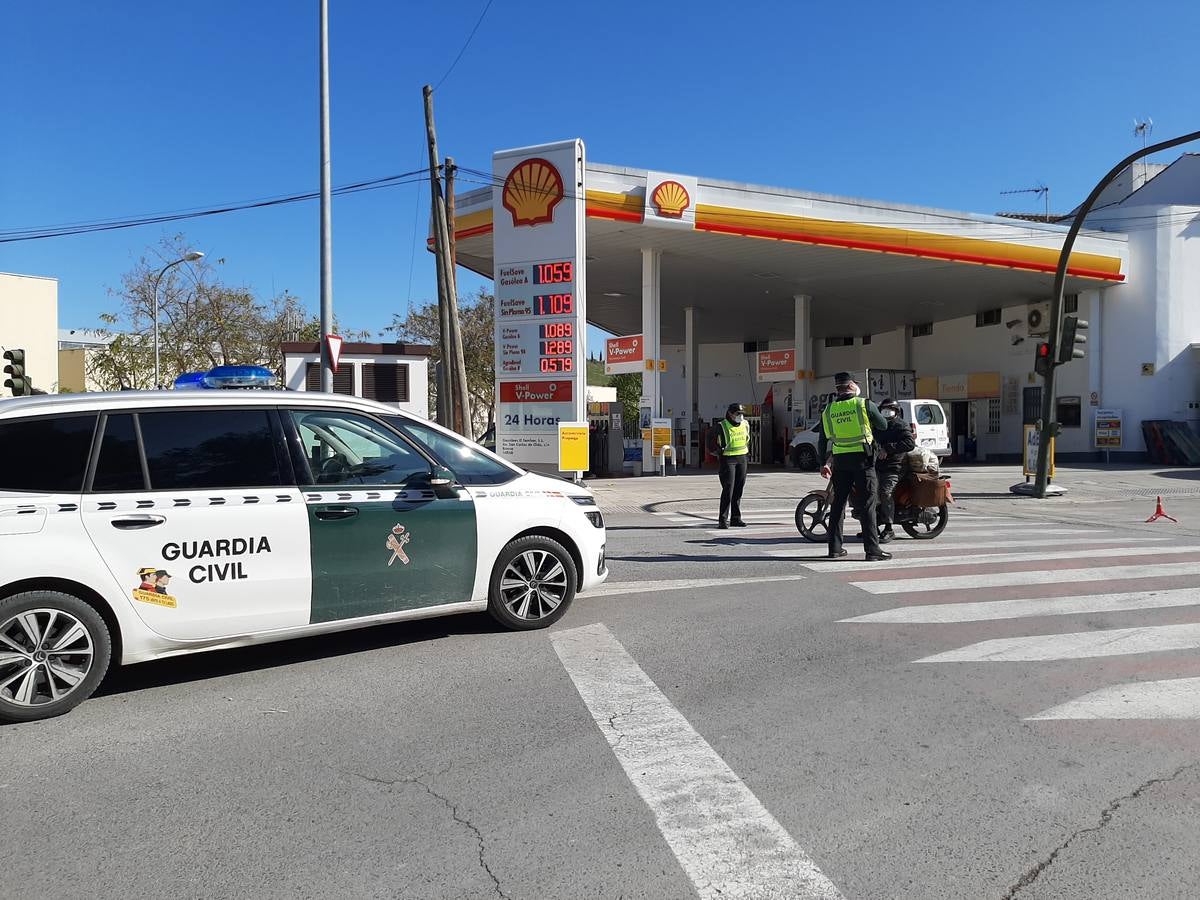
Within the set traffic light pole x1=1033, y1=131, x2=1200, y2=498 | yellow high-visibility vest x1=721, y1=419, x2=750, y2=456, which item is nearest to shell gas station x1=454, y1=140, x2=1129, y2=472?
traffic light pole x1=1033, y1=131, x2=1200, y2=498

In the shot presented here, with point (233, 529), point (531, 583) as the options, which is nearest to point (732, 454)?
point (531, 583)

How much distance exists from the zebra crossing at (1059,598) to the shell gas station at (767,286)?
1249 centimetres

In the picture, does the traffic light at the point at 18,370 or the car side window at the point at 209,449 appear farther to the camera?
the traffic light at the point at 18,370

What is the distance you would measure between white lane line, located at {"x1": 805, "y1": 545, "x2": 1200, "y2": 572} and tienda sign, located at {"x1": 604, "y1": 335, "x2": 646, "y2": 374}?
14978 millimetres

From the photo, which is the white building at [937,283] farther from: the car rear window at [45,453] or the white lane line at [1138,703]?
the white lane line at [1138,703]

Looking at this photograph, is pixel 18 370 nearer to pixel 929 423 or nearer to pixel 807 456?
pixel 807 456

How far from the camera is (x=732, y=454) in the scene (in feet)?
38.5

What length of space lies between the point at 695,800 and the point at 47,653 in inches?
132

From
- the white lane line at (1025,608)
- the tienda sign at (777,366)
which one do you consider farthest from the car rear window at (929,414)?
the white lane line at (1025,608)

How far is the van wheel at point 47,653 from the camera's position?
4312 mm

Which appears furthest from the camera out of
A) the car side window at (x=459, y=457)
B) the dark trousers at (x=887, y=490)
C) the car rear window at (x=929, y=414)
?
the car rear window at (x=929, y=414)

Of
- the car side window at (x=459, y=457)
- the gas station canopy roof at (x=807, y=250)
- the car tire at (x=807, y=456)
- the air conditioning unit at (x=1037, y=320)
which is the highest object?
the gas station canopy roof at (x=807, y=250)

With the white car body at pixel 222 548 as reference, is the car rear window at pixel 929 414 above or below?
above

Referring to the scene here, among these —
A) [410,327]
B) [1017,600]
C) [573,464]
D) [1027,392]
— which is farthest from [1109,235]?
[410,327]
